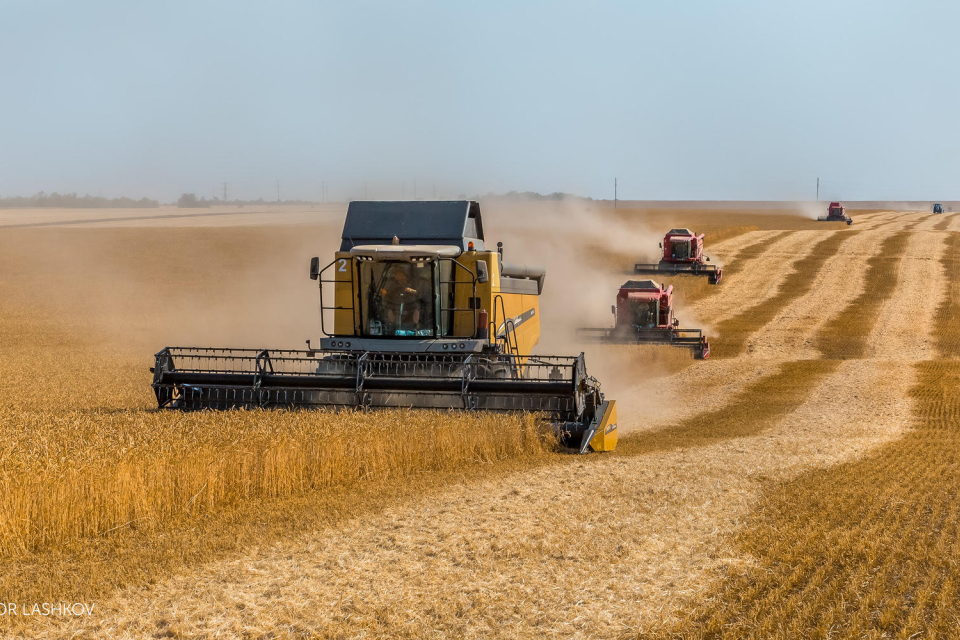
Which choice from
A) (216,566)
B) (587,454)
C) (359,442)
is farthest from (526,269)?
(216,566)

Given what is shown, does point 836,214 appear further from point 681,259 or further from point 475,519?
point 475,519

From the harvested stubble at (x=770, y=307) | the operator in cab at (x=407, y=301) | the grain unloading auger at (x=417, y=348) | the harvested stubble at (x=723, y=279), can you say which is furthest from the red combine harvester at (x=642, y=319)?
the operator in cab at (x=407, y=301)

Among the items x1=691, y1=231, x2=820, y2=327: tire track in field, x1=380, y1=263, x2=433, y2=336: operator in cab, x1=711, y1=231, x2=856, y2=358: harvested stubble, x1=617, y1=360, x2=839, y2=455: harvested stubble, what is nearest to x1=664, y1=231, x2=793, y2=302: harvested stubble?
x1=691, y1=231, x2=820, y2=327: tire track in field

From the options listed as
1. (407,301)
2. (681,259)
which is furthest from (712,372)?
(681,259)

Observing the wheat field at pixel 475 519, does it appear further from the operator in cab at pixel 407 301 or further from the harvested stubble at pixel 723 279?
the harvested stubble at pixel 723 279

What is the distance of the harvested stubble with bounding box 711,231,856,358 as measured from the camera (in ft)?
81.1

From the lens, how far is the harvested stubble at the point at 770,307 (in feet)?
81.1

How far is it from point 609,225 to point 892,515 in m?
36.5

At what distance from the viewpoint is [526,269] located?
577 inches

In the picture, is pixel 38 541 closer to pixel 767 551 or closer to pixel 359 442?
pixel 359 442

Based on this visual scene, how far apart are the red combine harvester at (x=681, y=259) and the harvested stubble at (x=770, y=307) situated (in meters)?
3.57

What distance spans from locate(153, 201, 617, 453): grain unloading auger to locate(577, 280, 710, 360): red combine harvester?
1066 cm

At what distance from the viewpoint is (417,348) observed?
11617mm

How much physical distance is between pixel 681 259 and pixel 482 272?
1069 inches
